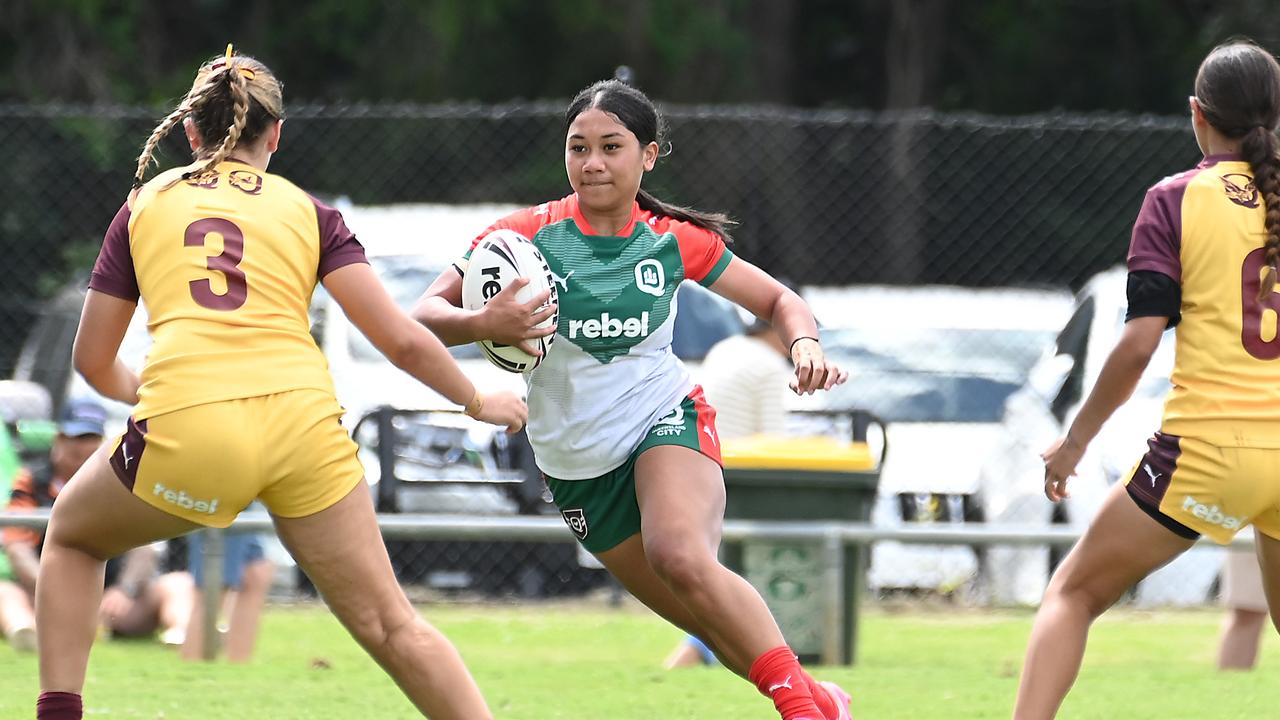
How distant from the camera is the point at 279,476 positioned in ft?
14.2

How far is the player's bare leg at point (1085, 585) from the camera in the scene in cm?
466

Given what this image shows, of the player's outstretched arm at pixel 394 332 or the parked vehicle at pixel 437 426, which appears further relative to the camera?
the parked vehicle at pixel 437 426

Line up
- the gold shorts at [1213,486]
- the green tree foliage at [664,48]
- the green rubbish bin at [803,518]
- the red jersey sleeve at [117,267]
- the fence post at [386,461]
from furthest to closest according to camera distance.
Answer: the green tree foliage at [664,48], the fence post at [386,461], the green rubbish bin at [803,518], the gold shorts at [1213,486], the red jersey sleeve at [117,267]

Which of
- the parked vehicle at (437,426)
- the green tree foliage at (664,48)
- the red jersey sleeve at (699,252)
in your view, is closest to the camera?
the red jersey sleeve at (699,252)

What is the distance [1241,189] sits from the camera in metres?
4.68

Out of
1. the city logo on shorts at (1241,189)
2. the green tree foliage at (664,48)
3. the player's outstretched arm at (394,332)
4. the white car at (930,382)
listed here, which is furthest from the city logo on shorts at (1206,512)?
the green tree foliage at (664,48)

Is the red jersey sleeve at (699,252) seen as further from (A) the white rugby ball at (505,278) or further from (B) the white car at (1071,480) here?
(B) the white car at (1071,480)

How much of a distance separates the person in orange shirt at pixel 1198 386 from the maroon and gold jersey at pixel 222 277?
1911 mm

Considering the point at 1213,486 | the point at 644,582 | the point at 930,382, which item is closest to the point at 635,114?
the point at 644,582

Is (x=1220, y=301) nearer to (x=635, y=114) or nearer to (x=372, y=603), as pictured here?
(x=635, y=114)

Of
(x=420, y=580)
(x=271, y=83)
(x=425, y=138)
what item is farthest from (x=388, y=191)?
(x=271, y=83)

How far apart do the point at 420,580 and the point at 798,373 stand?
21.0 feet

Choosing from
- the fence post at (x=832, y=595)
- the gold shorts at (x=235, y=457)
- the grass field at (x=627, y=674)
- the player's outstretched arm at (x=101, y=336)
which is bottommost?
the grass field at (x=627, y=674)

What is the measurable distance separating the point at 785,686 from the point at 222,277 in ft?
5.62
